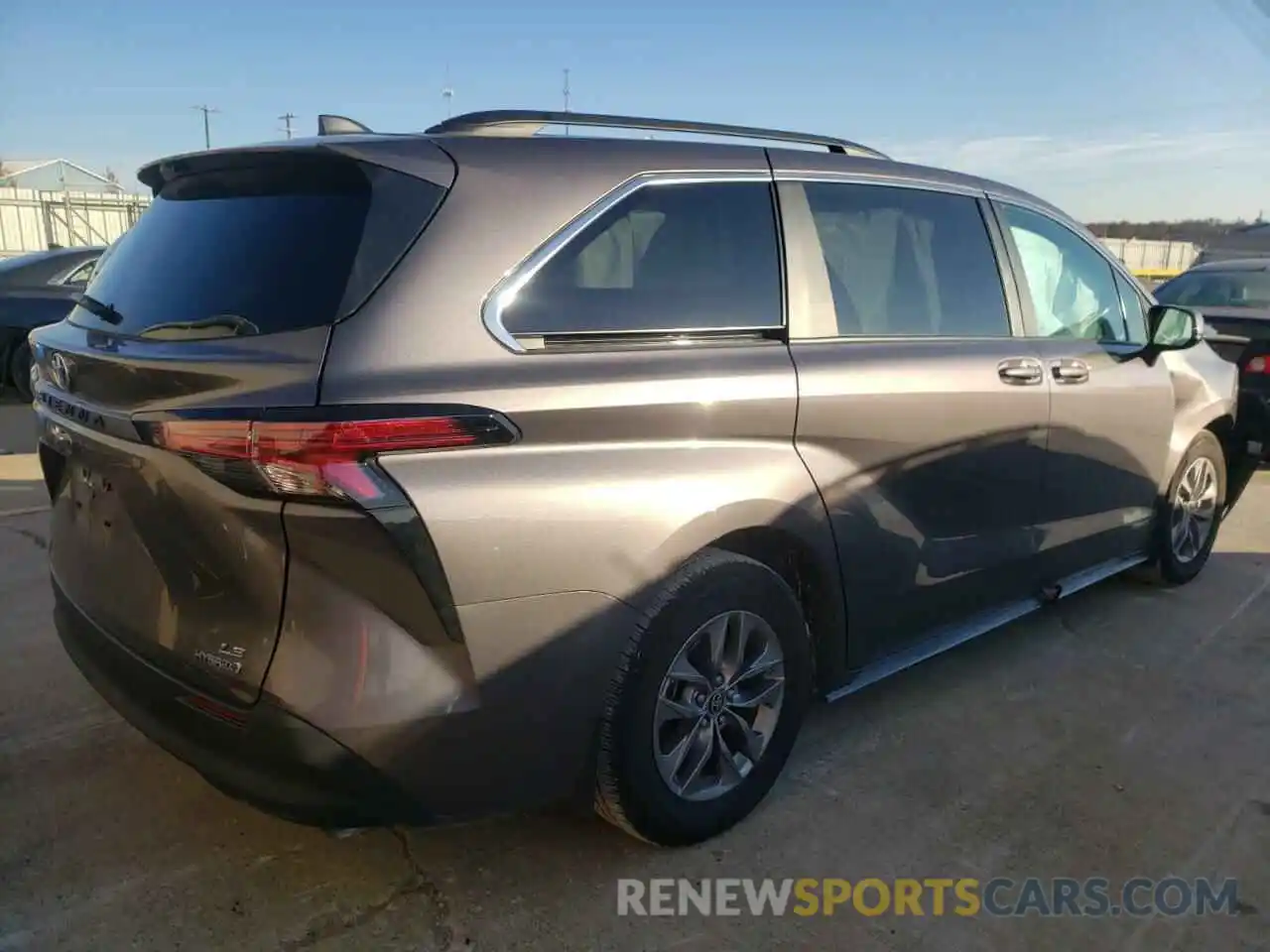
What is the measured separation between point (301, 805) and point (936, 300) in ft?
8.24

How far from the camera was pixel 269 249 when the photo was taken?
223 cm

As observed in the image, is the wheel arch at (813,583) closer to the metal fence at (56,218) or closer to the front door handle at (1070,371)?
the front door handle at (1070,371)

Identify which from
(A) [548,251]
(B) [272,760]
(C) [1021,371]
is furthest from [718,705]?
(C) [1021,371]

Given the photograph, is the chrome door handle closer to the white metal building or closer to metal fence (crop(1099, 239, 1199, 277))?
the white metal building

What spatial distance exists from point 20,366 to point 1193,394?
9.74 meters

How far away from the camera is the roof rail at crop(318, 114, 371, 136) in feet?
8.66

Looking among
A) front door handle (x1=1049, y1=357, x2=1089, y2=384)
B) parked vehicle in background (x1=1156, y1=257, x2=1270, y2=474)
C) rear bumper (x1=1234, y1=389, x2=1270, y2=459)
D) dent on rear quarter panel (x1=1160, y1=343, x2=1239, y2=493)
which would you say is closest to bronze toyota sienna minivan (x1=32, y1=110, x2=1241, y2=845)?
front door handle (x1=1049, y1=357, x2=1089, y2=384)

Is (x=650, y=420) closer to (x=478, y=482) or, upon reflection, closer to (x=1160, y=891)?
(x=478, y=482)

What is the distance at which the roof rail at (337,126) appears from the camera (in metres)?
2.64

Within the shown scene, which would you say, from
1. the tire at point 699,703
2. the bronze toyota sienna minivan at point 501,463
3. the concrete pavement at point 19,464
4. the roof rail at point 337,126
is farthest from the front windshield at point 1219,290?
the concrete pavement at point 19,464

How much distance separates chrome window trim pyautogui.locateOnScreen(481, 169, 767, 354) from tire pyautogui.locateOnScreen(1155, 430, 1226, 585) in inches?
125

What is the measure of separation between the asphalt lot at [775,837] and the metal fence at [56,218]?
28813 mm

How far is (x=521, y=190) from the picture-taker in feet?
7.47

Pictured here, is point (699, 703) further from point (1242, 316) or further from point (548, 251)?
point (1242, 316)
